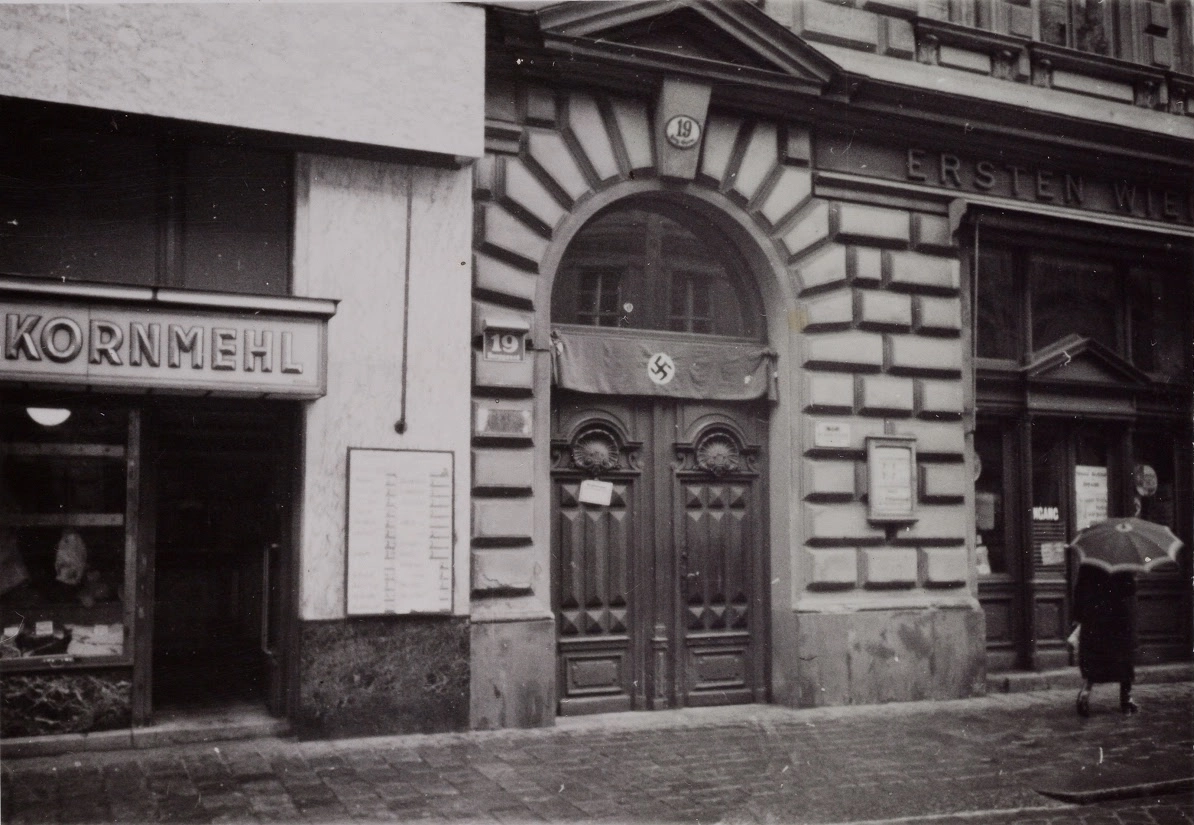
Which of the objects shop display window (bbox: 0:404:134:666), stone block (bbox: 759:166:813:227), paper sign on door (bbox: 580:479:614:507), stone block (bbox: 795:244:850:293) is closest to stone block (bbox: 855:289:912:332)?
stone block (bbox: 795:244:850:293)

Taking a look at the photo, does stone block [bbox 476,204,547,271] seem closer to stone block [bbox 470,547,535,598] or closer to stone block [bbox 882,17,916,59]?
stone block [bbox 470,547,535,598]

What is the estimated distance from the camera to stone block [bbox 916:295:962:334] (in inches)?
419

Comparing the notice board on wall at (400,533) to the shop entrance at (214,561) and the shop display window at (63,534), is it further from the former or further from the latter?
the shop display window at (63,534)

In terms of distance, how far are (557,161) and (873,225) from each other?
120 inches

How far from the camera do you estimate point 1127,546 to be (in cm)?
902

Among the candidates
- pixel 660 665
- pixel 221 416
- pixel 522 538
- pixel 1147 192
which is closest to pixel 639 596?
pixel 660 665

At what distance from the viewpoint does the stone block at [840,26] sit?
33.8 ft

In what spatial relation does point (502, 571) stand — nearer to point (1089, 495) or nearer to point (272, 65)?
point (272, 65)

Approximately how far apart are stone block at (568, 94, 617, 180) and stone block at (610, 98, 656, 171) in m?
0.13

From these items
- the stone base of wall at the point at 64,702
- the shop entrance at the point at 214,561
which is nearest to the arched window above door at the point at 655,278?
the shop entrance at the point at 214,561

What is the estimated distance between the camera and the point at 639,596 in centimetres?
966

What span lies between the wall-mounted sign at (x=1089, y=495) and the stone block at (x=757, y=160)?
4.46 m

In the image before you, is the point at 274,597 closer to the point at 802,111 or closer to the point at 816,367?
the point at 816,367

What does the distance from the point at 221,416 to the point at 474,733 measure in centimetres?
296
